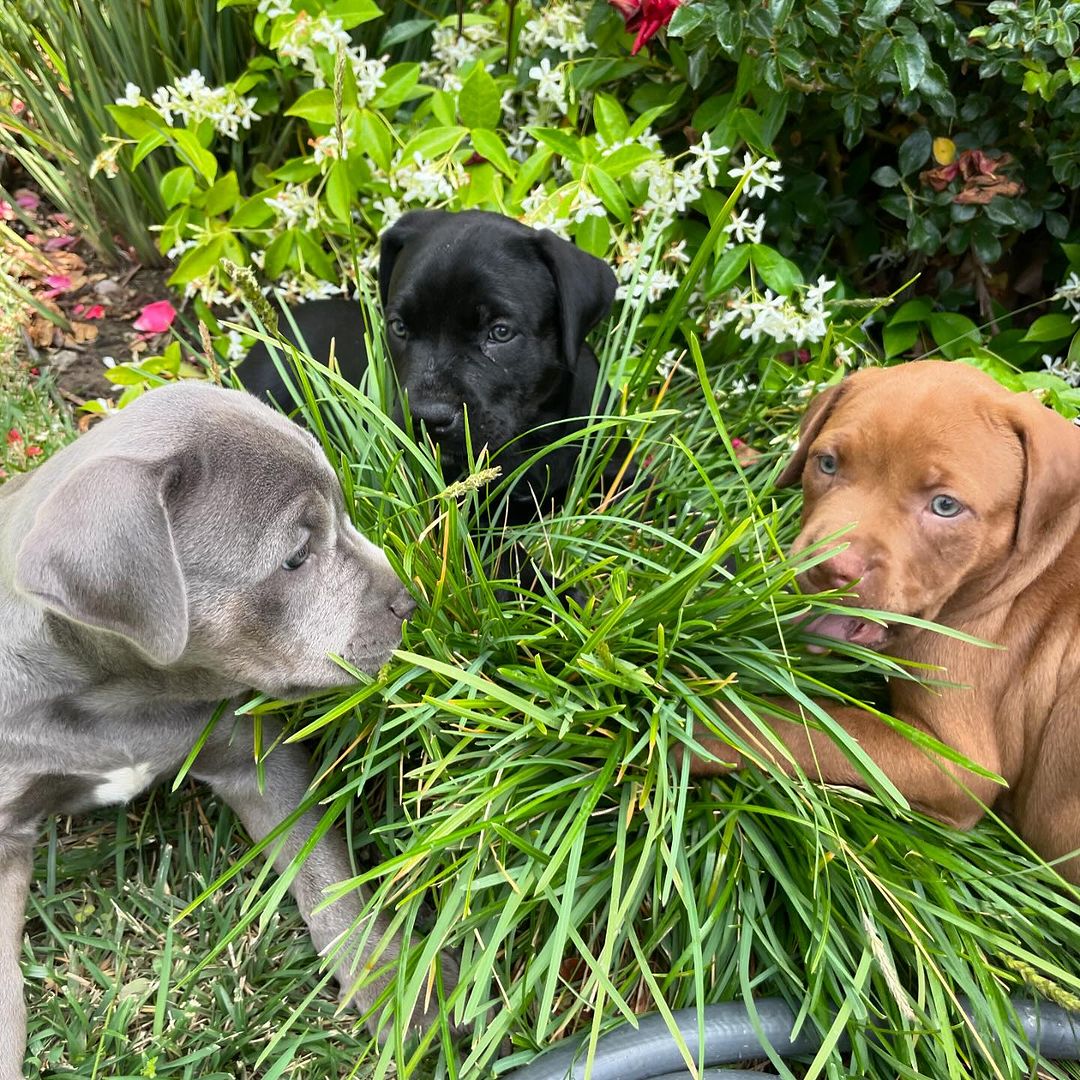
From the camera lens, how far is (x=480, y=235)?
149 inches

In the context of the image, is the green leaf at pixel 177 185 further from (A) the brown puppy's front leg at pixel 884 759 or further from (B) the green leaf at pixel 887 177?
(A) the brown puppy's front leg at pixel 884 759

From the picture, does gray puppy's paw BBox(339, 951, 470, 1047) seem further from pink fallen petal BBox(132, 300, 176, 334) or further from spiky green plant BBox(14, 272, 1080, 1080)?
pink fallen petal BBox(132, 300, 176, 334)

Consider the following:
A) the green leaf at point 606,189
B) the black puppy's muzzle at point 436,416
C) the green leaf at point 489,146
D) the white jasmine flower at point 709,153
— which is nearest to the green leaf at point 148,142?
the green leaf at point 489,146

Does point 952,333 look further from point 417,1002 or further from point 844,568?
point 417,1002

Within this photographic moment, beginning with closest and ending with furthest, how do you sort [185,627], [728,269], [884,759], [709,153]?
[185,627] < [884,759] < [709,153] < [728,269]

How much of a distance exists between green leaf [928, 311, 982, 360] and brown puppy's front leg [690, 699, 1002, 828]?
1.99 m

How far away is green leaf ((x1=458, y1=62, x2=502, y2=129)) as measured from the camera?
3.95 meters

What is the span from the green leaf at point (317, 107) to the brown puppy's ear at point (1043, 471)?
2.68 m

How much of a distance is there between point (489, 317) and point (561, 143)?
723mm

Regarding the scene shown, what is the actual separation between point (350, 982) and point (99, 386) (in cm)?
327

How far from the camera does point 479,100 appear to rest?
3971 mm

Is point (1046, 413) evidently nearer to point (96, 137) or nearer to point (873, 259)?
point (873, 259)

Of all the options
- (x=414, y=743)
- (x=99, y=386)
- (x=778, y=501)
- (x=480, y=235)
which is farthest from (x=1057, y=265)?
(x=99, y=386)

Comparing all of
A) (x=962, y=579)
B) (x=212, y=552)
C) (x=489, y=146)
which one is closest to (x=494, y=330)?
(x=489, y=146)
